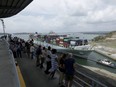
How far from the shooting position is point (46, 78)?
14297mm

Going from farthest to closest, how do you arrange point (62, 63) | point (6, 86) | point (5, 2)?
point (5, 2)
point (62, 63)
point (6, 86)

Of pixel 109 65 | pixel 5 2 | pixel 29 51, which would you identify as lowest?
pixel 109 65

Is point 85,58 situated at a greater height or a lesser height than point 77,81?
lesser

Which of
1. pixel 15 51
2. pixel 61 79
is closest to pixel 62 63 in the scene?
pixel 61 79

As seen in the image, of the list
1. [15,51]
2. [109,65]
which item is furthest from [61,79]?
[109,65]

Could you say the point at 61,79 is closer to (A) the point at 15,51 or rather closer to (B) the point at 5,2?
(A) the point at 15,51

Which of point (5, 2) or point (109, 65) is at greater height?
point (5, 2)

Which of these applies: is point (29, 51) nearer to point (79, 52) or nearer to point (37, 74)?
point (37, 74)

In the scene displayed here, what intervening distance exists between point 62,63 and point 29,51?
14494 millimetres

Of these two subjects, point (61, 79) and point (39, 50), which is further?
point (39, 50)

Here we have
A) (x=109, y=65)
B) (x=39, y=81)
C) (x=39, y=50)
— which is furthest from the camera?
(x=109, y=65)

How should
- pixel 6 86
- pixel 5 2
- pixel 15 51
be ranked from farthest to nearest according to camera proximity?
pixel 5 2 → pixel 15 51 → pixel 6 86

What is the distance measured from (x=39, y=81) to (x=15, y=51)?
1230 cm

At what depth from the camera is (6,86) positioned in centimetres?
782
